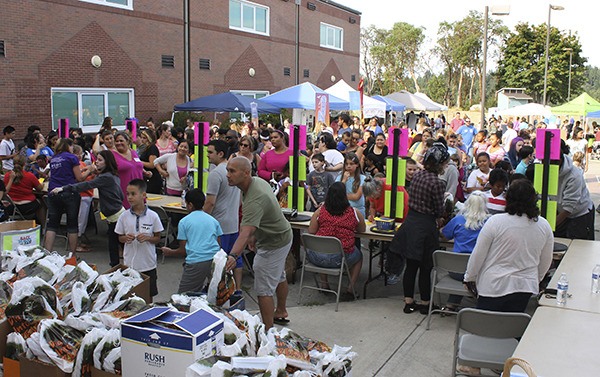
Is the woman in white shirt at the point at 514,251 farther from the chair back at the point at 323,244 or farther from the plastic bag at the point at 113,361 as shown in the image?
the plastic bag at the point at 113,361

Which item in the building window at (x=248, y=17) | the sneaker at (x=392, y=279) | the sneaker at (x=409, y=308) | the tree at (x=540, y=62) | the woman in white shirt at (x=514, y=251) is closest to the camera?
the woman in white shirt at (x=514, y=251)

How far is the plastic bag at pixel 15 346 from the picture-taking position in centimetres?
354

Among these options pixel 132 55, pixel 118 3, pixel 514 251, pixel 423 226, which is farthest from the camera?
pixel 132 55

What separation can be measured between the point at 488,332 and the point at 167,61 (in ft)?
57.4

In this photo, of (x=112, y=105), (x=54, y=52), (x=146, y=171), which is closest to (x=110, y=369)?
(x=146, y=171)

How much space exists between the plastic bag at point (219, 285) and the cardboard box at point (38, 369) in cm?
114

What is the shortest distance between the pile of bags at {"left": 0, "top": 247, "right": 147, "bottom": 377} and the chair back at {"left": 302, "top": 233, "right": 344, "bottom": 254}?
2484mm

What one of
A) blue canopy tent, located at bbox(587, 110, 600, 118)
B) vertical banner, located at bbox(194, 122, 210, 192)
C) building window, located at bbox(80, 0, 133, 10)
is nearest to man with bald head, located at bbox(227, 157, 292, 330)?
vertical banner, located at bbox(194, 122, 210, 192)

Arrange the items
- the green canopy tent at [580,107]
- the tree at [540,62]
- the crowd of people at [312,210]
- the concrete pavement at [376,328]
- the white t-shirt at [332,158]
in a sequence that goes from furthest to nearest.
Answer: the tree at [540,62], the green canopy tent at [580,107], the white t-shirt at [332,158], the concrete pavement at [376,328], the crowd of people at [312,210]

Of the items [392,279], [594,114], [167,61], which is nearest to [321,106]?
[392,279]

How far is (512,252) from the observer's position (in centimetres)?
454

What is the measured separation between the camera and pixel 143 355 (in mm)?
2904

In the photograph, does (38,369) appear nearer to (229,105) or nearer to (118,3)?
(229,105)

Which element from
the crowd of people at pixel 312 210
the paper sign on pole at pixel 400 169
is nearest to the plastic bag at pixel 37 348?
the crowd of people at pixel 312 210
